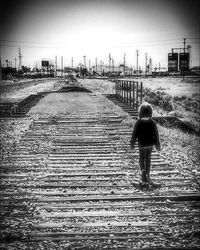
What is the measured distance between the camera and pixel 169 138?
34.1 feet

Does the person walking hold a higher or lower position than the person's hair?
lower

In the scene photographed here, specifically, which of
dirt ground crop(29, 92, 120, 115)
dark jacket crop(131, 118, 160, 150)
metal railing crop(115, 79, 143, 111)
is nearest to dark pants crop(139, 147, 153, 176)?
dark jacket crop(131, 118, 160, 150)

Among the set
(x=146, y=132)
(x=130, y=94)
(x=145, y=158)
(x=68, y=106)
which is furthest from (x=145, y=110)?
(x=68, y=106)

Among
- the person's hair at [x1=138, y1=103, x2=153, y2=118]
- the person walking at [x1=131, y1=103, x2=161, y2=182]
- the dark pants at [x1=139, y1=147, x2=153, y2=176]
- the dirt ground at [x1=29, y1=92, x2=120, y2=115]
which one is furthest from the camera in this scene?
the dirt ground at [x1=29, y1=92, x2=120, y2=115]

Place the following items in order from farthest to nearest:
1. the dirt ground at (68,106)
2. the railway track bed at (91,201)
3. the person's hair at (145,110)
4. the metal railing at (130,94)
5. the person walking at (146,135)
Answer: the dirt ground at (68,106) → the metal railing at (130,94) → the person walking at (146,135) → the person's hair at (145,110) → the railway track bed at (91,201)

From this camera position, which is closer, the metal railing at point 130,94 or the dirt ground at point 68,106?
the metal railing at point 130,94

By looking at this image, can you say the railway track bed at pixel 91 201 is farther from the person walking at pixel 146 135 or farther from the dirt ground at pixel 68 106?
the dirt ground at pixel 68 106

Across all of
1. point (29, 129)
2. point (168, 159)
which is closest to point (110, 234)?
point (168, 159)

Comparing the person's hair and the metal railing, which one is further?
the metal railing

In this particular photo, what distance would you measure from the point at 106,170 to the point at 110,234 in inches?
106

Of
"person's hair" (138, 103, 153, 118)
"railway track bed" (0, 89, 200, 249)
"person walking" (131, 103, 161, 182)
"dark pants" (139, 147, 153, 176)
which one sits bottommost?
"railway track bed" (0, 89, 200, 249)

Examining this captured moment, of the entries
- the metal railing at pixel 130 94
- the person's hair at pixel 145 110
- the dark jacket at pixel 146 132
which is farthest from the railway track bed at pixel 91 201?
the metal railing at pixel 130 94

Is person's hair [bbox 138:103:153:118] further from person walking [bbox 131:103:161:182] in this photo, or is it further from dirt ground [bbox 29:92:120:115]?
dirt ground [bbox 29:92:120:115]

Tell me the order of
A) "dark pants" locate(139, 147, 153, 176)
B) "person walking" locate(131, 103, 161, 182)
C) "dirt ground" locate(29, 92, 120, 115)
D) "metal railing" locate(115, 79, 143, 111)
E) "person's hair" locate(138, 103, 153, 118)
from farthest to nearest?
"dirt ground" locate(29, 92, 120, 115) → "metal railing" locate(115, 79, 143, 111) → "dark pants" locate(139, 147, 153, 176) → "person walking" locate(131, 103, 161, 182) → "person's hair" locate(138, 103, 153, 118)
